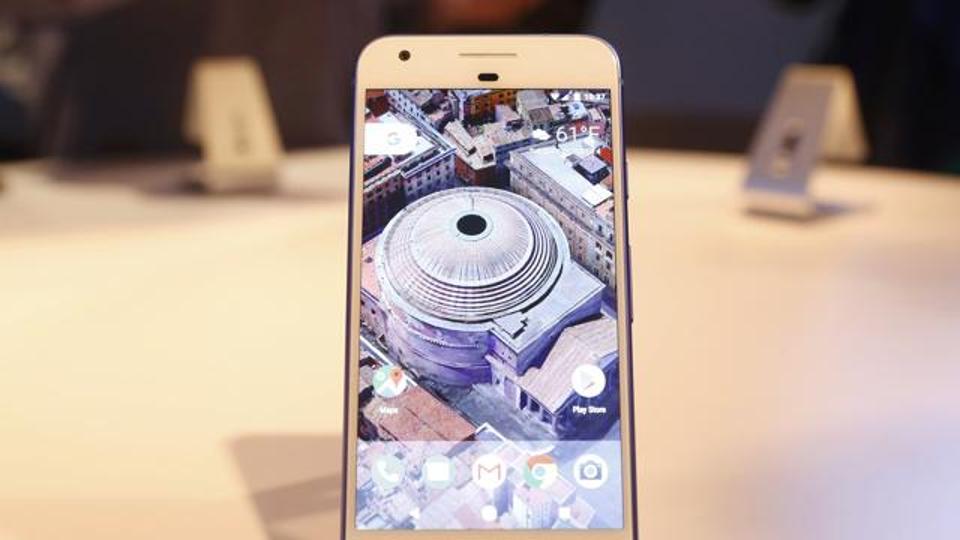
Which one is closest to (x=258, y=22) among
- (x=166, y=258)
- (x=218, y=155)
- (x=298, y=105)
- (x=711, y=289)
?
(x=298, y=105)

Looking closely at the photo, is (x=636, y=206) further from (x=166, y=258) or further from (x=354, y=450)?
(x=354, y=450)

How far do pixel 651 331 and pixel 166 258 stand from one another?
0.52 m

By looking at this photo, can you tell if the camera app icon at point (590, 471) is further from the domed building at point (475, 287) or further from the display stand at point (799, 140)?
the display stand at point (799, 140)

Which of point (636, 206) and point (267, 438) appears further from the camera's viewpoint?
point (636, 206)

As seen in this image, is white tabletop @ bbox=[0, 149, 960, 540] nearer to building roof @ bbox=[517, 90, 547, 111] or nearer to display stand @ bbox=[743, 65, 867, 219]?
display stand @ bbox=[743, 65, 867, 219]

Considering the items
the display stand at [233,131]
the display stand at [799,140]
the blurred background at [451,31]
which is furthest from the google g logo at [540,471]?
the blurred background at [451,31]

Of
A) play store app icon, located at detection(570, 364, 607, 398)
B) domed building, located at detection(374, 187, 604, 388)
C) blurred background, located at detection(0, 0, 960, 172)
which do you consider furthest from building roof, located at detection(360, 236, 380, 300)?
blurred background, located at detection(0, 0, 960, 172)

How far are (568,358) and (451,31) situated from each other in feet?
6.72

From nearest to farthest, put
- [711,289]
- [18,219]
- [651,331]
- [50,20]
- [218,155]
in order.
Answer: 1. [651,331]
2. [711,289]
3. [18,219]
4. [218,155]
5. [50,20]

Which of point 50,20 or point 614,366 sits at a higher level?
point 50,20

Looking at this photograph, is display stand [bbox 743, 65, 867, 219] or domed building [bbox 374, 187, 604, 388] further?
display stand [bbox 743, 65, 867, 219]

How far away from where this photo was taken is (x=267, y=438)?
0.81 metres

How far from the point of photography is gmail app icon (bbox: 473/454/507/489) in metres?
0.62

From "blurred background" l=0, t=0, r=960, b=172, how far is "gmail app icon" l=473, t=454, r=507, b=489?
1.62m
